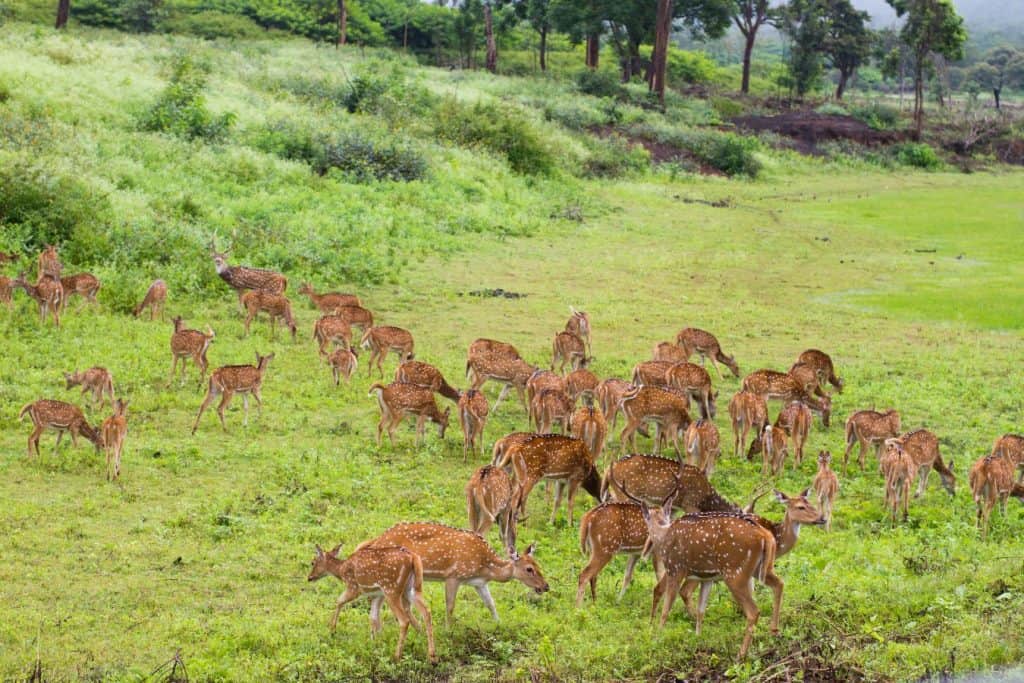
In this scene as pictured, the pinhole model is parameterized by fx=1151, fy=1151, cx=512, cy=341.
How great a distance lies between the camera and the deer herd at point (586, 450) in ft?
29.7

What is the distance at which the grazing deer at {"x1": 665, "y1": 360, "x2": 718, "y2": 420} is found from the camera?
15.6m

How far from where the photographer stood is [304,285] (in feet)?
70.9

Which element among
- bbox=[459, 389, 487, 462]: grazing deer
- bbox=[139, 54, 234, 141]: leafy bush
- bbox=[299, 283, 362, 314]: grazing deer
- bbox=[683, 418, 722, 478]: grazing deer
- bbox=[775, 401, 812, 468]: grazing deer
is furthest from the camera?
bbox=[139, 54, 234, 141]: leafy bush

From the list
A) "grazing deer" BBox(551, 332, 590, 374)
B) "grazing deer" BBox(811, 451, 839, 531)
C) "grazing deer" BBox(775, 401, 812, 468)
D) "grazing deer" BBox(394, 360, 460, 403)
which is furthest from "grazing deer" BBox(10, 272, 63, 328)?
"grazing deer" BBox(811, 451, 839, 531)

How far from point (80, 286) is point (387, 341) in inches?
206

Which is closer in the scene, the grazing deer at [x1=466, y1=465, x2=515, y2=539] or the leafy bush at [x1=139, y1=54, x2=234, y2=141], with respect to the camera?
the grazing deer at [x1=466, y1=465, x2=515, y2=539]

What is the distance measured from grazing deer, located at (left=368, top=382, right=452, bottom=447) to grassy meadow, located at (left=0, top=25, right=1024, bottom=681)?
0.30m

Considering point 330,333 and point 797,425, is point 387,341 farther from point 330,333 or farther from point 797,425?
point 797,425

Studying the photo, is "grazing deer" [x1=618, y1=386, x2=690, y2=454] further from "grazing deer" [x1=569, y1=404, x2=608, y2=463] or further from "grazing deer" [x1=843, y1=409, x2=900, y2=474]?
"grazing deer" [x1=843, y1=409, x2=900, y2=474]

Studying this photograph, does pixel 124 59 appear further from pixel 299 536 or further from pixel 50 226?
pixel 299 536

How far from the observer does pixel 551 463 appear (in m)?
11.7

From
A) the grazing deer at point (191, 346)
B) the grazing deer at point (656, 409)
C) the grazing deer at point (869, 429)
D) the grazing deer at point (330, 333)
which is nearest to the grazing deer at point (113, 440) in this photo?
the grazing deer at point (191, 346)

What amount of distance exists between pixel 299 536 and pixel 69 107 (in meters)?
22.7

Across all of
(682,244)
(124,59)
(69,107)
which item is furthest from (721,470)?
(124,59)
